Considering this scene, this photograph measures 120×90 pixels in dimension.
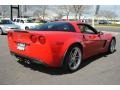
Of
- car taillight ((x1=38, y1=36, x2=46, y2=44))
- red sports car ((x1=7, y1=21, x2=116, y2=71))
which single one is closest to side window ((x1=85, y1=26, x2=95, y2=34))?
red sports car ((x1=7, y1=21, x2=116, y2=71))

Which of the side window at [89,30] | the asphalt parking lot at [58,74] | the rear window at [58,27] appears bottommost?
the asphalt parking lot at [58,74]

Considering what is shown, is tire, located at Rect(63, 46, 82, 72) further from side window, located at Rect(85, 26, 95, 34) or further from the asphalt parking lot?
side window, located at Rect(85, 26, 95, 34)

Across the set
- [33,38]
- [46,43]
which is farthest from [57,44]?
[33,38]

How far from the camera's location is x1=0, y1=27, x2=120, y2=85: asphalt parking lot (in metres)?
4.93

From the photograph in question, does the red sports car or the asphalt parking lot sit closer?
the asphalt parking lot

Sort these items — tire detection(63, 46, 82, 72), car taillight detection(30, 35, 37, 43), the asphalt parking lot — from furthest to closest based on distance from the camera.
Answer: tire detection(63, 46, 82, 72), car taillight detection(30, 35, 37, 43), the asphalt parking lot

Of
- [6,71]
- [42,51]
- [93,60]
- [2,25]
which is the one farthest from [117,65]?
[2,25]

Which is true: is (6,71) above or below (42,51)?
below

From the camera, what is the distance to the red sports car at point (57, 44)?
510cm

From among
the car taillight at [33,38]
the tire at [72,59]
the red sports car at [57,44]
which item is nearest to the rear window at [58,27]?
the red sports car at [57,44]

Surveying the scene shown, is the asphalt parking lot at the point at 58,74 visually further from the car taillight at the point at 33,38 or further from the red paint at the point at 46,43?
the car taillight at the point at 33,38

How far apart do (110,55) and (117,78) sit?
2.79 metres

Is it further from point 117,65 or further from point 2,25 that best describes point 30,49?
point 2,25

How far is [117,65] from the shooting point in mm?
6445
